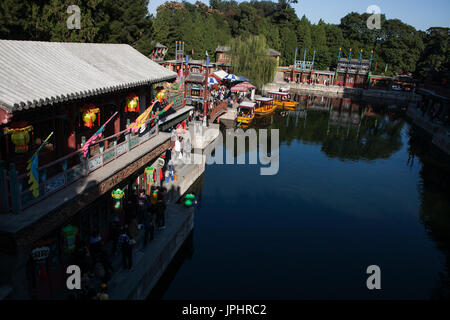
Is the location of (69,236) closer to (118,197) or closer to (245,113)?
(118,197)

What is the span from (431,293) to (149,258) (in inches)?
500

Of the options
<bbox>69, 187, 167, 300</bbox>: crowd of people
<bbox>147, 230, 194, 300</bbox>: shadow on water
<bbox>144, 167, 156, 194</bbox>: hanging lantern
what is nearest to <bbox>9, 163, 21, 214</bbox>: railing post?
<bbox>69, 187, 167, 300</bbox>: crowd of people

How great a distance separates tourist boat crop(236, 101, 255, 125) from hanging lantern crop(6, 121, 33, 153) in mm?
34205

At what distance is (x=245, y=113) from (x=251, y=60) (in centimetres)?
1414

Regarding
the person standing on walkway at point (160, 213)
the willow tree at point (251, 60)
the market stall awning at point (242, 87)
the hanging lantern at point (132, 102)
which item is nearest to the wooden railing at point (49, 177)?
the hanging lantern at point (132, 102)

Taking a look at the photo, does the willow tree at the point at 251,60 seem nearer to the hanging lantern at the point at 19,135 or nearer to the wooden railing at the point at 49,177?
the wooden railing at the point at 49,177

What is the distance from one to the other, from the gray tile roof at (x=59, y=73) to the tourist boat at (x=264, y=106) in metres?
32.7

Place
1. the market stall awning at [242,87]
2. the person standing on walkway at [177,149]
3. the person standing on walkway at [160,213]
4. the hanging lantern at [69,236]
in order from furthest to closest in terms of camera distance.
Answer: the market stall awning at [242,87]
the person standing on walkway at [177,149]
the person standing on walkway at [160,213]
the hanging lantern at [69,236]

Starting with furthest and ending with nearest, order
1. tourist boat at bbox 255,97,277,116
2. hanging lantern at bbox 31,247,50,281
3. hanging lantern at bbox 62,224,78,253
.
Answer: tourist boat at bbox 255,97,277,116 < hanging lantern at bbox 62,224,78,253 < hanging lantern at bbox 31,247,50,281

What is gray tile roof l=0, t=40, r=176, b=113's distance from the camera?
Result: 9.73m

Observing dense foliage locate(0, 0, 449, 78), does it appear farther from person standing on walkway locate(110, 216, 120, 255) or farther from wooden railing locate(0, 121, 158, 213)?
person standing on walkway locate(110, 216, 120, 255)

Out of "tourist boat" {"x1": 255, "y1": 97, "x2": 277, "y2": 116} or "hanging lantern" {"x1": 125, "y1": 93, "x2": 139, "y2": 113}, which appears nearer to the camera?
"hanging lantern" {"x1": 125, "y1": 93, "x2": 139, "y2": 113}

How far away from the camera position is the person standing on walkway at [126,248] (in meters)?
12.2

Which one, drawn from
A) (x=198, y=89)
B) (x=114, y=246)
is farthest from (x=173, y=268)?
(x=198, y=89)
